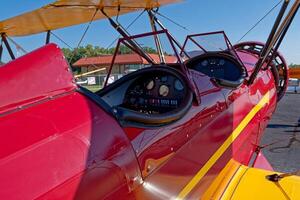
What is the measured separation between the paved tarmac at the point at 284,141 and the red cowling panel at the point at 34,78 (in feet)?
13.9

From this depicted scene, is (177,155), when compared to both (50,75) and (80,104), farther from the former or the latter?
(50,75)

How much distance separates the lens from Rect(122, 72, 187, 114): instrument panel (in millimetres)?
2971

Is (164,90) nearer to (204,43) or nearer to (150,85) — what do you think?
(150,85)

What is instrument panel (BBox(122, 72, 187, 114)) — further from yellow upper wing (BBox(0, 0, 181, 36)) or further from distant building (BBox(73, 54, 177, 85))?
yellow upper wing (BBox(0, 0, 181, 36))

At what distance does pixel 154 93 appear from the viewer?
316 centimetres

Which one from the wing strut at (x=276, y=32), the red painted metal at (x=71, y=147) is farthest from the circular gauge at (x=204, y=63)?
the red painted metal at (x=71, y=147)

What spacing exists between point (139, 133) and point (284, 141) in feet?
18.9

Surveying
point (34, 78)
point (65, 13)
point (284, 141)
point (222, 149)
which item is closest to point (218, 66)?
point (222, 149)

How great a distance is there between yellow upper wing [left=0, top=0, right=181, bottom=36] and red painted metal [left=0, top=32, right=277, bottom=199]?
4.09m

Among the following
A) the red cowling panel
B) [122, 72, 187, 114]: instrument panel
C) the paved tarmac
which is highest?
the red cowling panel

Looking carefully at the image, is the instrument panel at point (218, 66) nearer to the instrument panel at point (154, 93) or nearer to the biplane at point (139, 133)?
the biplane at point (139, 133)

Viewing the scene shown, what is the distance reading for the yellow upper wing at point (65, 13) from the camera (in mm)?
5773

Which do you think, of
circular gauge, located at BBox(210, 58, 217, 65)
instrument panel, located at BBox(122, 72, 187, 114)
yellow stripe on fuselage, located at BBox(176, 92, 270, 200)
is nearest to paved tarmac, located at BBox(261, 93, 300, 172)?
yellow stripe on fuselage, located at BBox(176, 92, 270, 200)

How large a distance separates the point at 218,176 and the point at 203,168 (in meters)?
0.39
